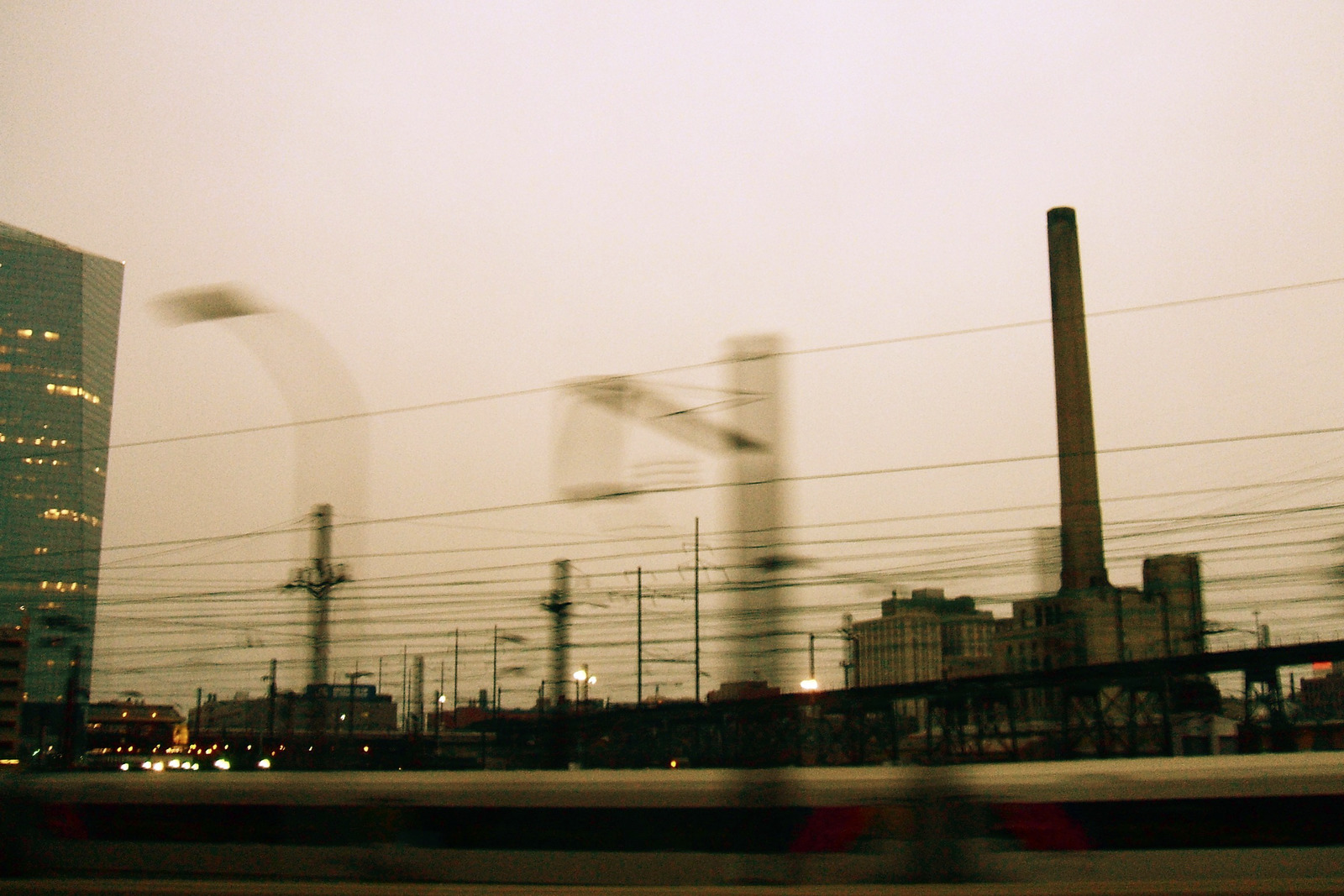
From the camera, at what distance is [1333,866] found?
24.3 ft

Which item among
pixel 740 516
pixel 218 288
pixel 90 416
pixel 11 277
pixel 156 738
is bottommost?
pixel 156 738

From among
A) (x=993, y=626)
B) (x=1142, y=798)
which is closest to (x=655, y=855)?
(x=1142, y=798)

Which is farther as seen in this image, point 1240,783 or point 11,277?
point 11,277

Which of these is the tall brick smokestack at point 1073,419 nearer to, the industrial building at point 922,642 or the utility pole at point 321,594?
the industrial building at point 922,642

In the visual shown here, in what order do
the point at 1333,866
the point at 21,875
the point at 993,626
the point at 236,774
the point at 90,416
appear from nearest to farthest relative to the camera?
the point at 1333,866 < the point at 21,875 < the point at 236,774 < the point at 90,416 < the point at 993,626

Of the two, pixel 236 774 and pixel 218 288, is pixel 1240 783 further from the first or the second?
pixel 218 288

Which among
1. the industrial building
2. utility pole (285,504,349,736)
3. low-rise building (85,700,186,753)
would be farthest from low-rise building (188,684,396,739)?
utility pole (285,504,349,736)

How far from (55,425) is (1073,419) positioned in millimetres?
29357

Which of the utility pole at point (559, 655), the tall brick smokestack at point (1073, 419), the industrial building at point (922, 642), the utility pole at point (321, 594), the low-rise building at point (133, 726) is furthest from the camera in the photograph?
the tall brick smokestack at point (1073, 419)

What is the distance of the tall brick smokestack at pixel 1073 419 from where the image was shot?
35.8 metres

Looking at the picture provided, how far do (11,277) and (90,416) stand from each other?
3.61 meters

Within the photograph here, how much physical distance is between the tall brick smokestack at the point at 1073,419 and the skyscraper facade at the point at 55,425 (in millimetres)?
27163

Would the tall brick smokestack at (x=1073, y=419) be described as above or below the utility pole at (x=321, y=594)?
above

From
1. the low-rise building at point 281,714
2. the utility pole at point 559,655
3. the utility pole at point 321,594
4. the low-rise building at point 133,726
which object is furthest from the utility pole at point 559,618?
the low-rise building at point 281,714
